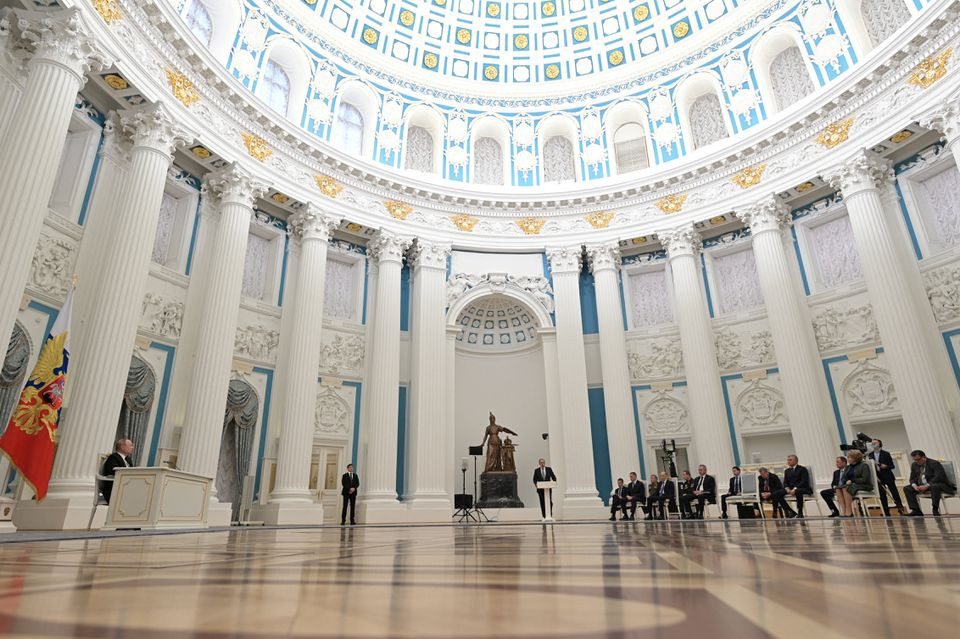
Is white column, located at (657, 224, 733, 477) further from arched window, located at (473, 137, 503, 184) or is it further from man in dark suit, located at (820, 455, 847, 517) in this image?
arched window, located at (473, 137, 503, 184)

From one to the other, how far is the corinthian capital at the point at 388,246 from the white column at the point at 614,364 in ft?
16.4

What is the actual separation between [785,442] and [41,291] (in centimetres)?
1425

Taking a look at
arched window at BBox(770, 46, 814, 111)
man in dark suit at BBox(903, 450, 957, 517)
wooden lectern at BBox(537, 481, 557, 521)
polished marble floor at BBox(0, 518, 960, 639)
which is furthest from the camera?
arched window at BBox(770, 46, 814, 111)

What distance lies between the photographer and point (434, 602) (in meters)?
0.68

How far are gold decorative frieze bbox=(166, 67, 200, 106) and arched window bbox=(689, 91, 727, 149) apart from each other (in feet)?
39.4

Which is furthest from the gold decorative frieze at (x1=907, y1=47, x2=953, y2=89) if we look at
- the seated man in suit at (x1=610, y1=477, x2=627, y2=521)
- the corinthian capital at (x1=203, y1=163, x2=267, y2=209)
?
the corinthian capital at (x1=203, y1=163, x2=267, y2=209)

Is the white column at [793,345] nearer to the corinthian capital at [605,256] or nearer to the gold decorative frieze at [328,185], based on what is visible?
the corinthian capital at [605,256]

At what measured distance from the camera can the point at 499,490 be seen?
42.5 feet

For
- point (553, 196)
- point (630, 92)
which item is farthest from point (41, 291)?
point (630, 92)

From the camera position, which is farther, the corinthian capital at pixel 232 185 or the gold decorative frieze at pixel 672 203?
the gold decorative frieze at pixel 672 203

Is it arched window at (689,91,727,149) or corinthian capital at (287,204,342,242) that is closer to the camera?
corinthian capital at (287,204,342,242)

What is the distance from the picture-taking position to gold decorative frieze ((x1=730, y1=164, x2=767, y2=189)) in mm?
13195

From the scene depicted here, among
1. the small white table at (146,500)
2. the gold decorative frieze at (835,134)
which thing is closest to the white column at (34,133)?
the small white table at (146,500)

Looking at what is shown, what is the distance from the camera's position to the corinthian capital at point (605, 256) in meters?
14.6
